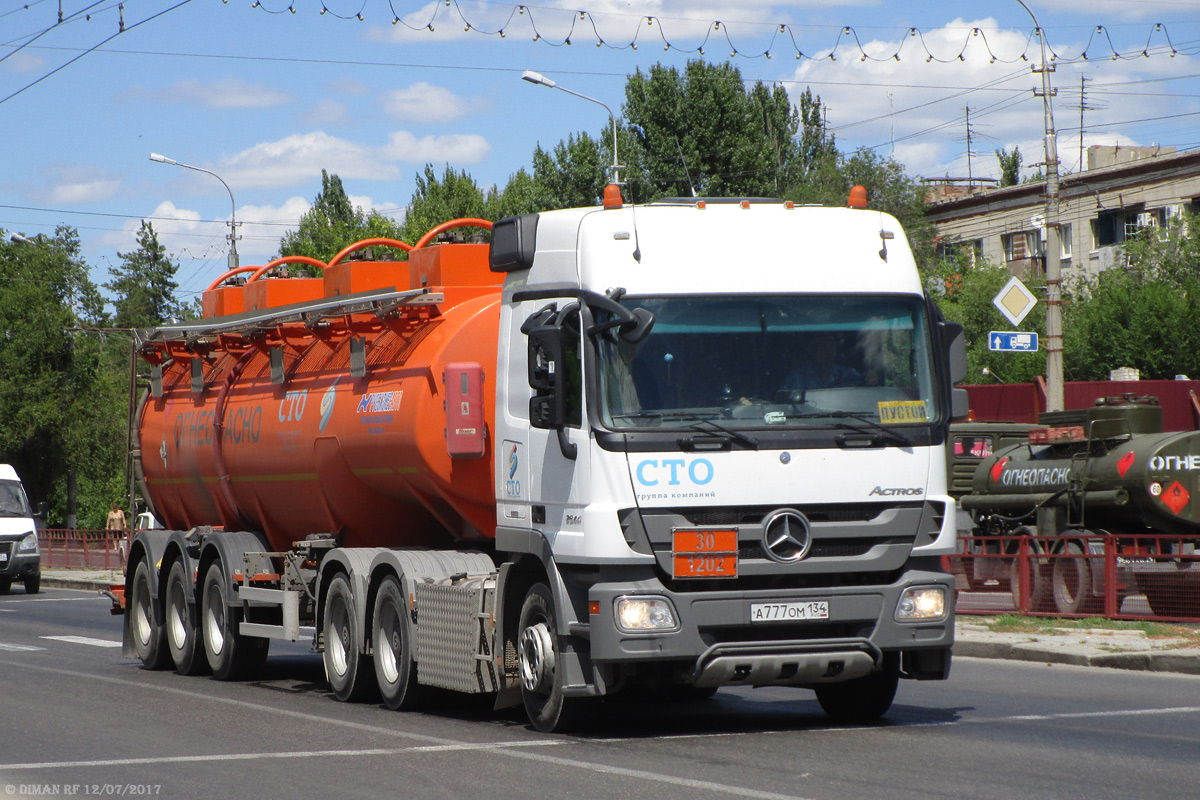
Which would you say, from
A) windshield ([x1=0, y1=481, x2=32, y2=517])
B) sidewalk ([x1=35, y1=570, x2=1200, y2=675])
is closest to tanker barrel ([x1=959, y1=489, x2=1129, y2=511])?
sidewalk ([x1=35, y1=570, x2=1200, y2=675])

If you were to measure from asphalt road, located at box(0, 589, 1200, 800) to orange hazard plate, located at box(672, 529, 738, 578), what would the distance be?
40.3 inches

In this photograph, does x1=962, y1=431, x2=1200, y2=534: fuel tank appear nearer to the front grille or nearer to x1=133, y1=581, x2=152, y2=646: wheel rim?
the front grille

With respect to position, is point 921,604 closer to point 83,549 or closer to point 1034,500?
point 1034,500

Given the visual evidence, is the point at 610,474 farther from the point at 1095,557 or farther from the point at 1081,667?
the point at 1095,557

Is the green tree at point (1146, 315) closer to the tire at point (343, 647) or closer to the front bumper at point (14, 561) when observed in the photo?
the front bumper at point (14, 561)

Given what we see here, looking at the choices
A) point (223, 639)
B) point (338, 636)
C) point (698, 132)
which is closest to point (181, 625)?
point (223, 639)

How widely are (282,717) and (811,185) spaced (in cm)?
4598

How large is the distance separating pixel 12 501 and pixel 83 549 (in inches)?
348

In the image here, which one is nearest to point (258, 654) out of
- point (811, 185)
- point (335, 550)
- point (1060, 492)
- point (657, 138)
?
point (335, 550)

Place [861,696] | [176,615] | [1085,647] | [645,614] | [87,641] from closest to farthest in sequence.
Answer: [645,614]
[861,696]
[1085,647]
[176,615]
[87,641]

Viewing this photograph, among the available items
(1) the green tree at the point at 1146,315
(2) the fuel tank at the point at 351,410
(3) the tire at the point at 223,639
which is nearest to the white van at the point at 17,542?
(2) the fuel tank at the point at 351,410

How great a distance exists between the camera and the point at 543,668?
31.6 ft

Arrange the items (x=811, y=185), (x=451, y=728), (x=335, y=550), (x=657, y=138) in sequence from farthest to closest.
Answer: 1. (x=811, y=185)
2. (x=657, y=138)
3. (x=335, y=550)
4. (x=451, y=728)

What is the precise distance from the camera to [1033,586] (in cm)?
1781
